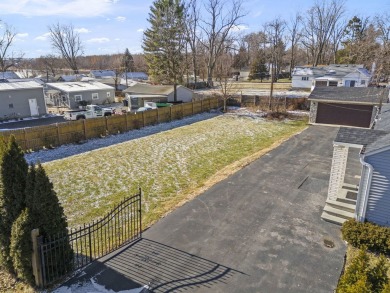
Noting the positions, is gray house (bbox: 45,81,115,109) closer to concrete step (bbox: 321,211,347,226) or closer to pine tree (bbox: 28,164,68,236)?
pine tree (bbox: 28,164,68,236)

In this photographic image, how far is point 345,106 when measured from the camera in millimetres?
26094

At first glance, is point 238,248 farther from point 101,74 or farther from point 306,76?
point 101,74

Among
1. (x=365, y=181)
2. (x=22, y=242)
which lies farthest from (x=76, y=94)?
(x=365, y=181)

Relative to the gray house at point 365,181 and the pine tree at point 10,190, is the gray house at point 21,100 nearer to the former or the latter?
the pine tree at point 10,190

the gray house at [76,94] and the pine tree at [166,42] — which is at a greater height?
the pine tree at [166,42]

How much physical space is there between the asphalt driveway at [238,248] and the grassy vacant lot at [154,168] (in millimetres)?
1456

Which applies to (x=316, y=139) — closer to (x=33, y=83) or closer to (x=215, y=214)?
(x=215, y=214)

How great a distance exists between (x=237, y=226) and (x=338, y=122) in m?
21.6

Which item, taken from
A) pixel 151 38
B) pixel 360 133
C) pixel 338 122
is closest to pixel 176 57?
pixel 151 38

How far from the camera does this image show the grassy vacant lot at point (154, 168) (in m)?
11.5

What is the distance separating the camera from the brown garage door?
25.7 metres

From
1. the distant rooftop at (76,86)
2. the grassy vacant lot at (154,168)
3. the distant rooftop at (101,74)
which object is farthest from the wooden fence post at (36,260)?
the distant rooftop at (101,74)

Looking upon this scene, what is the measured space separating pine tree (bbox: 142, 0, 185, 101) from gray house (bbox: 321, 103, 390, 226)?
110 feet

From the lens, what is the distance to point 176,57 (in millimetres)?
45312
